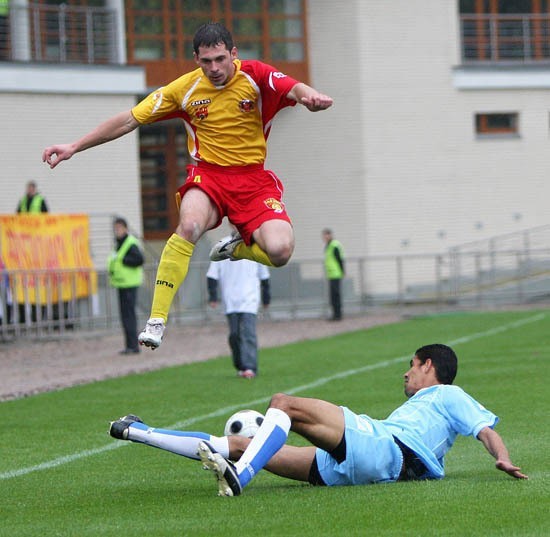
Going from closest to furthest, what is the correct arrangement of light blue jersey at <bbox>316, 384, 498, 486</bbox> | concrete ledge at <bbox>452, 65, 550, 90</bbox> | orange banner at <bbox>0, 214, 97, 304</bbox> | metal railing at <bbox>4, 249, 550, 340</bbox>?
light blue jersey at <bbox>316, 384, 498, 486</bbox> < orange banner at <bbox>0, 214, 97, 304</bbox> < metal railing at <bbox>4, 249, 550, 340</bbox> < concrete ledge at <bbox>452, 65, 550, 90</bbox>

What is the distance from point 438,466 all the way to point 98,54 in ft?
81.8

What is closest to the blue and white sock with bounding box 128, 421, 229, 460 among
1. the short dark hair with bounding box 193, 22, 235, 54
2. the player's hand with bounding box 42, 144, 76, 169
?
the player's hand with bounding box 42, 144, 76, 169

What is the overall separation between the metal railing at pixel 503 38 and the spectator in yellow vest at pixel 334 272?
9.08 m

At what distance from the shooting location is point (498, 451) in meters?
7.66

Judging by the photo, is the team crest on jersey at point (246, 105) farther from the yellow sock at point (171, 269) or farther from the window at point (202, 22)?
the window at point (202, 22)

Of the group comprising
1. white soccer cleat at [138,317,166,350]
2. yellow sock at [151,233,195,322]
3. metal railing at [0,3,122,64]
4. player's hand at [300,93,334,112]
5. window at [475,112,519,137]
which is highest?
metal railing at [0,3,122,64]

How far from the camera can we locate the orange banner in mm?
24844

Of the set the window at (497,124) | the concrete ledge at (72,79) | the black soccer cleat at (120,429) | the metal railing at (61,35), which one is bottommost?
the black soccer cleat at (120,429)

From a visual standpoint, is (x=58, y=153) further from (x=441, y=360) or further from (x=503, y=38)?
(x=503, y=38)

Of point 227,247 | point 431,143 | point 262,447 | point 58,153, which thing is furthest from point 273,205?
point 431,143

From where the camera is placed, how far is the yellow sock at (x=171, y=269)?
9086 mm

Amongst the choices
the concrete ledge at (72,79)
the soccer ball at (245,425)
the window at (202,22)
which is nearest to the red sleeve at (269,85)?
the soccer ball at (245,425)

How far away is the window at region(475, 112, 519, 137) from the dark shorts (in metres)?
28.2

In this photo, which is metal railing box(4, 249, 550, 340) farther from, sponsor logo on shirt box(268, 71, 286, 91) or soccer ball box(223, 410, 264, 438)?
soccer ball box(223, 410, 264, 438)
